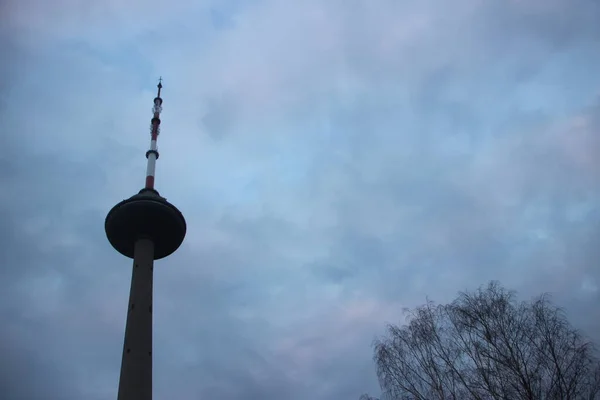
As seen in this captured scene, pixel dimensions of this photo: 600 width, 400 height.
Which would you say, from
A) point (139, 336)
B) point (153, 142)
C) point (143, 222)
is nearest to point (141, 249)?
point (143, 222)

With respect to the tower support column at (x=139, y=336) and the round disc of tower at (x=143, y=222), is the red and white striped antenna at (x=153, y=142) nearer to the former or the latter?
the round disc of tower at (x=143, y=222)

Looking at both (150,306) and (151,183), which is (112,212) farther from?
(150,306)

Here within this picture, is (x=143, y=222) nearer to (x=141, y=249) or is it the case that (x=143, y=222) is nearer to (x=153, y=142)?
(x=141, y=249)

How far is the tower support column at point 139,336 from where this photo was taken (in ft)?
86.1

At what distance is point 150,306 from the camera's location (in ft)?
99.3

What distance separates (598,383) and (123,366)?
24.4 m

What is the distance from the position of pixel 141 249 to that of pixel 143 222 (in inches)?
78.0

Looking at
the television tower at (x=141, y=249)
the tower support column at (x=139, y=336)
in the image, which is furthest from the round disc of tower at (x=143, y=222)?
the tower support column at (x=139, y=336)

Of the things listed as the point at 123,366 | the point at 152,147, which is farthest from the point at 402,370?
the point at 152,147

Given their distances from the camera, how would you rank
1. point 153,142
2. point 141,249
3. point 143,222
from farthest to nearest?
point 153,142, point 143,222, point 141,249

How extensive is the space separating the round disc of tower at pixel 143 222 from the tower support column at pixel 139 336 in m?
1.55

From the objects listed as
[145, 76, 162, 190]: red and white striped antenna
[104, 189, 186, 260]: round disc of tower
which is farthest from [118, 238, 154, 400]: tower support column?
[145, 76, 162, 190]: red and white striped antenna

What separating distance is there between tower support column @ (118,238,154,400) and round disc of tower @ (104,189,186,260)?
155 centimetres

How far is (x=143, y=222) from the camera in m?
33.5
